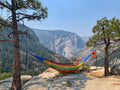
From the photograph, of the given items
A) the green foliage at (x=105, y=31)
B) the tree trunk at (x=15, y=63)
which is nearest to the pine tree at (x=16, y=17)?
the tree trunk at (x=15, y=63)

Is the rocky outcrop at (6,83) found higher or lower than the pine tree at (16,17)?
lower

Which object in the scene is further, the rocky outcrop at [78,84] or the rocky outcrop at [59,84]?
the rocky outcrop at [59,84]

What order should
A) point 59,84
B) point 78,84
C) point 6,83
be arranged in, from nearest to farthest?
1. point 78,84
2. point 59,84
3. point 6,83

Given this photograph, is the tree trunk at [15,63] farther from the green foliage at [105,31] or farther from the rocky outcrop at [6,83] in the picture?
the green foliage at [105,31]

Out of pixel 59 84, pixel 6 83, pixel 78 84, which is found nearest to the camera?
pixel 78 84

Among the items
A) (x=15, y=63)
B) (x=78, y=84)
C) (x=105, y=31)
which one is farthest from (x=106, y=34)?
(x=15, y=63)

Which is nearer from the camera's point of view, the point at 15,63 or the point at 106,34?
the point at 15,63

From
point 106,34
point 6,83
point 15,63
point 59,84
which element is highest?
point 106,34

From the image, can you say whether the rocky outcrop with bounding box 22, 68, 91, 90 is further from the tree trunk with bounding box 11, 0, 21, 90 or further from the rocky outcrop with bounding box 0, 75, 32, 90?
the rocky outcrop with bounding box 0, 75, 32, 90

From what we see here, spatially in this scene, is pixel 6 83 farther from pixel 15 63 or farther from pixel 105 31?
pixel 105 31

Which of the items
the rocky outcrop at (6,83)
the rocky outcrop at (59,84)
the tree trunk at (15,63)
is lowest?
the rocky outcrop at (6,83)

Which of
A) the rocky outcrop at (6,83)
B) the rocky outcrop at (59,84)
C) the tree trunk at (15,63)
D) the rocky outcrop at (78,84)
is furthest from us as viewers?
the rocky outcrop at (6,83)

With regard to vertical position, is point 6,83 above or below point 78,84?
below

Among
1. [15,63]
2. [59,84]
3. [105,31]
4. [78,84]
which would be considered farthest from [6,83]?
[105,31]
